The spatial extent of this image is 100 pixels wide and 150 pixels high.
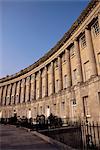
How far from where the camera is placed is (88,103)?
19.0m

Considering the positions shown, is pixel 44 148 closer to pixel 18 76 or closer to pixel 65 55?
pixel 65 55

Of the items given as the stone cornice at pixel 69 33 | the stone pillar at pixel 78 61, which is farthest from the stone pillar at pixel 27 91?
the stone pillar at pixel 78 61

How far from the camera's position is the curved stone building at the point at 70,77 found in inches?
739

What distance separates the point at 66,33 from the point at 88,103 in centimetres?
1152

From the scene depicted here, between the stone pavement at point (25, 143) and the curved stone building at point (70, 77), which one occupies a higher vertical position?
the curved stone building at point (70, 77)

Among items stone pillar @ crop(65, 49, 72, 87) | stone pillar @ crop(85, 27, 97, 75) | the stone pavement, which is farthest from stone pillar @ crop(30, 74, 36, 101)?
the stone pavement

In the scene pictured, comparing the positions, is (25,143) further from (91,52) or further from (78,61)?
(78,61)

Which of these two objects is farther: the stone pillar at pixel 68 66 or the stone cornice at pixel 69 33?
the stone pillar at pixel 68 66

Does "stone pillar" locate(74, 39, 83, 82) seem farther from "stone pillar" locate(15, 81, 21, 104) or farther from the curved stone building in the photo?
"stone pillar" locate(15, 81, 21, 104)

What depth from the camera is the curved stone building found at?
18.8 meters

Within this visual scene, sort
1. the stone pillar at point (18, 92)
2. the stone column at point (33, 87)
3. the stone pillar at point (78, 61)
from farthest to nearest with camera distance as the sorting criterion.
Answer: the stone pillar at point (18, 92)
the stone column at point (33, 87)
the stone pillar at point (78, 61)

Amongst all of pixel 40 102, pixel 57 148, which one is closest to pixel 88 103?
pixel 57 148

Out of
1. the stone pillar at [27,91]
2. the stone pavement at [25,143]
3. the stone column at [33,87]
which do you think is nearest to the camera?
the stone pavement at [25,143]

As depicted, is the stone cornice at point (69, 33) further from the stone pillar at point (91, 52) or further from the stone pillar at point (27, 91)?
the stone pillar at point (27, 91)
